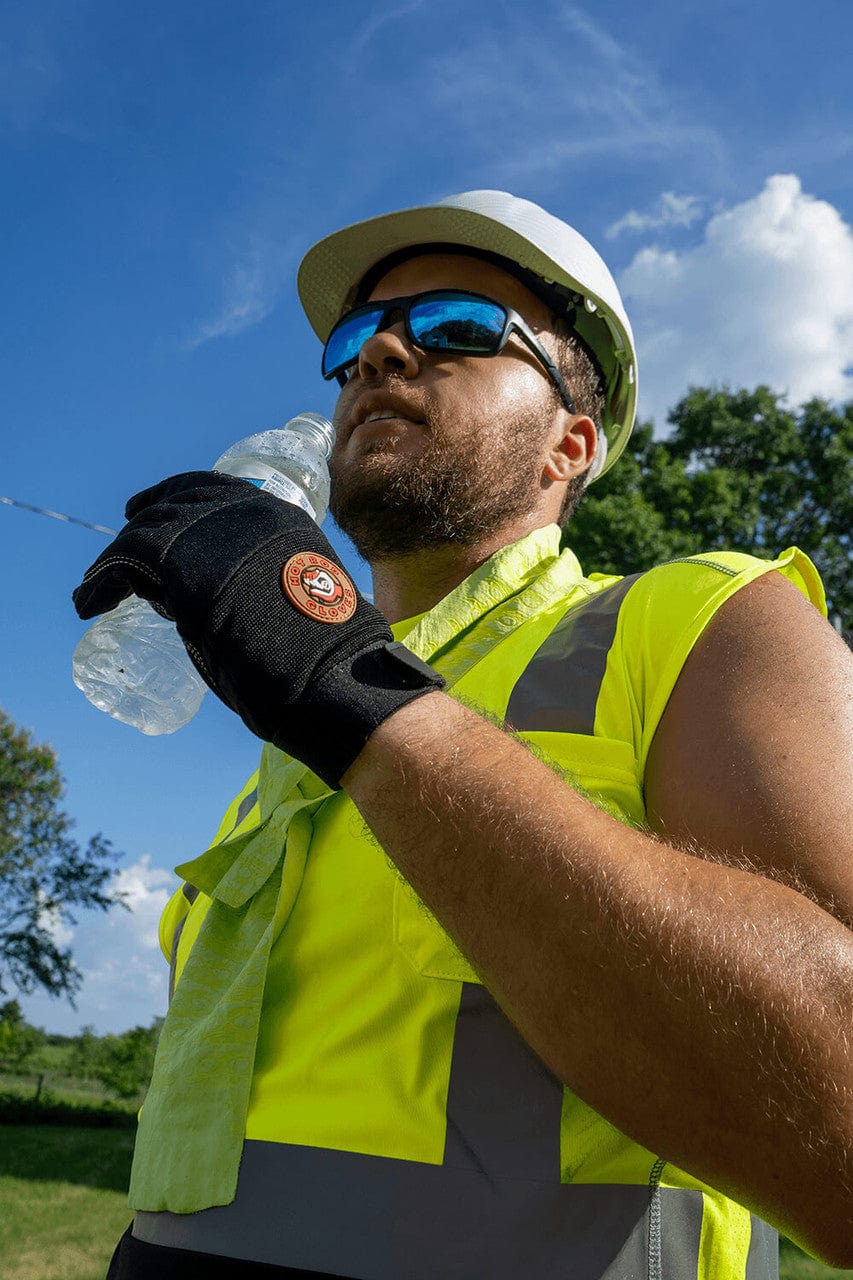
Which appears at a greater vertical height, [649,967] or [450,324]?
[450,324]

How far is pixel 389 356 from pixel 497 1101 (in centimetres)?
193

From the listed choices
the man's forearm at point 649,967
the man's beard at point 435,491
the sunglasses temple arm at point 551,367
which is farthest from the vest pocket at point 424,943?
the sunglasses temple arm at point 551,367

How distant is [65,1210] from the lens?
1558cm

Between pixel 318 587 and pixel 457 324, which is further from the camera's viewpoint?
pixel 457 324

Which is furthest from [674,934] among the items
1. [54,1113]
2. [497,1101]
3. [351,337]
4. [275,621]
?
[54,1113]

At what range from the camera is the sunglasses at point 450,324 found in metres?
2.81

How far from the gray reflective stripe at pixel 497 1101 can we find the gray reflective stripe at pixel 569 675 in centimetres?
44

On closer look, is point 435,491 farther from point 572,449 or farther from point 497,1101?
point 497,1101

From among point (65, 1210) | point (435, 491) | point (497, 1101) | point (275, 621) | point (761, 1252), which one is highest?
point (435, 491)

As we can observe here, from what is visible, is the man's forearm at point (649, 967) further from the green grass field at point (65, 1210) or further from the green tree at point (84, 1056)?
the green tree at point (84, 1056)

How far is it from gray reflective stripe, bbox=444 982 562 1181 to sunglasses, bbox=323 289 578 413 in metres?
1.84

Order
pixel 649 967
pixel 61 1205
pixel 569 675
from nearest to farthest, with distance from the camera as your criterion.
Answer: pixel 649 967 → pixel 569 675 → pixel 61 1205

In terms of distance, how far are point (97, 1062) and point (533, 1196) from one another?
132 feet

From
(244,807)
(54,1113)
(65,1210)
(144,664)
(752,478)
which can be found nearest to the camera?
(244,807)
